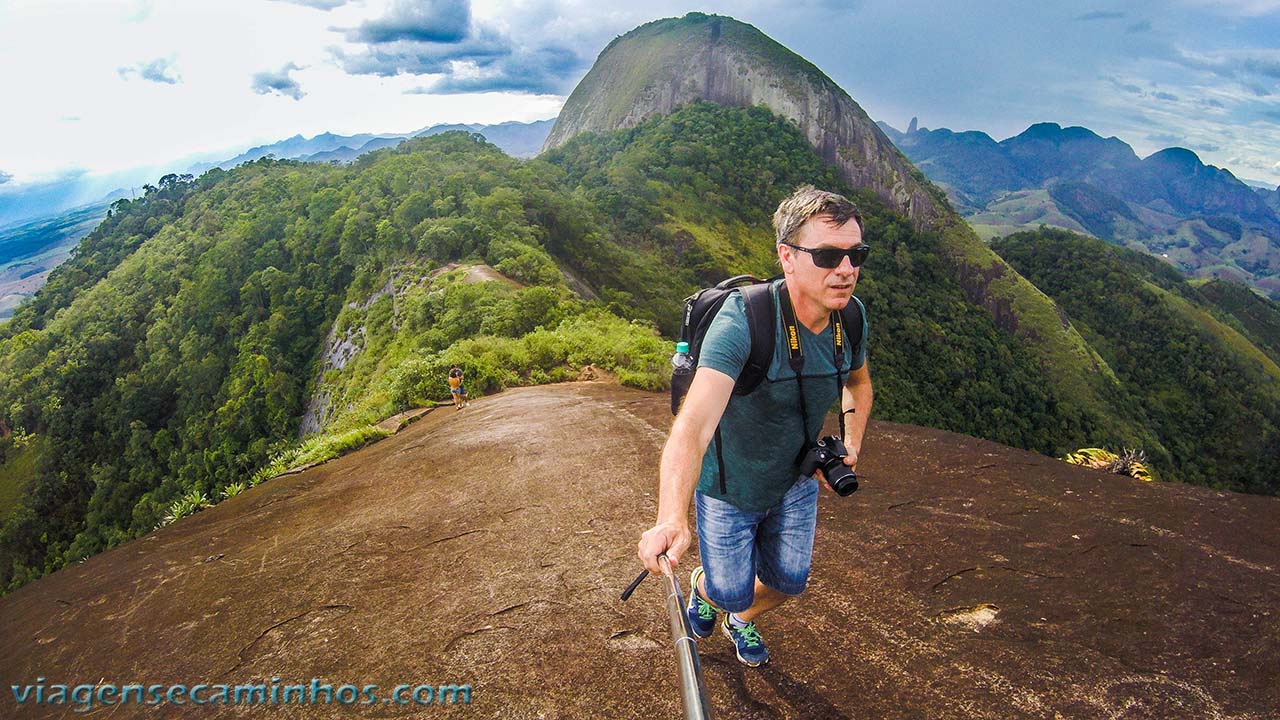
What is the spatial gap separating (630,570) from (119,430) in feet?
151

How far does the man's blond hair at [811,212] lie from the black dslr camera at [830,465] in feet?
3.02

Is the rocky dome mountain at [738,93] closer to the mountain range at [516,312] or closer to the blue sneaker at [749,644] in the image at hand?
the mountain range at [516,312]

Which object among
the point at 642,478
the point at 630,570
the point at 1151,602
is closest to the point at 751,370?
the point at 630,570

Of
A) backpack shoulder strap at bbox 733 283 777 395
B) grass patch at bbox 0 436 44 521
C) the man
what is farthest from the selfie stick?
grass patch at bbox 0 436 44 521

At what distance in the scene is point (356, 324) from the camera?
28.2 m

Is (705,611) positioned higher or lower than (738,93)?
lower

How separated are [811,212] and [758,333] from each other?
566 millimetres

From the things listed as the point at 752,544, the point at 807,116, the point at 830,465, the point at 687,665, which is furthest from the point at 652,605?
the point at 807,116

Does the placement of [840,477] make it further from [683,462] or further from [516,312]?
[516,312]

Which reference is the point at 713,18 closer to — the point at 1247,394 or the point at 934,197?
the point at 934,197

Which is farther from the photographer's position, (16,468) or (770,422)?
(16,468)

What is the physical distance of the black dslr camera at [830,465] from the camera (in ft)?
8.34

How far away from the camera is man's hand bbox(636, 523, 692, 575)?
192 cm

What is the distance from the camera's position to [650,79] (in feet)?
340
